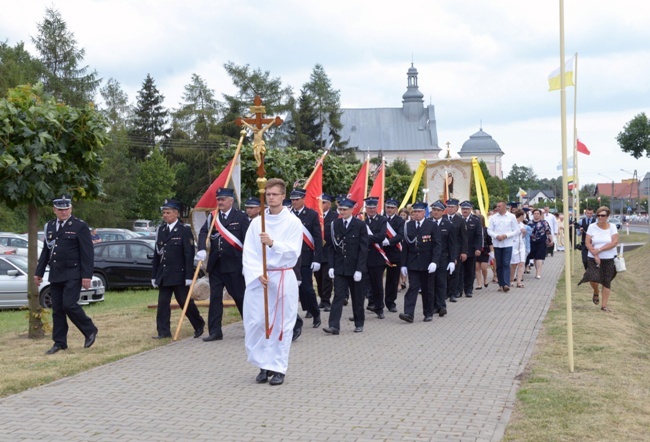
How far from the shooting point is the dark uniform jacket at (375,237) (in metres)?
13.4

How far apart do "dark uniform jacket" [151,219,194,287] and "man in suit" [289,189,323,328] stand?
1.71 m

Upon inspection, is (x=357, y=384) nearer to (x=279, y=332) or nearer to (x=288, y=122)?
(x=279, y=332)

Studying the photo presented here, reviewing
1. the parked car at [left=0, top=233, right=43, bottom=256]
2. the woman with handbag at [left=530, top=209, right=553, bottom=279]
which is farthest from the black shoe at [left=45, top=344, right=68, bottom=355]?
the parked car at [left=0, top=233, right=43, bottom=256]

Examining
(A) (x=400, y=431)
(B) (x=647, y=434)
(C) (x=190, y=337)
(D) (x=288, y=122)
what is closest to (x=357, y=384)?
(A) (x=400, y=431)

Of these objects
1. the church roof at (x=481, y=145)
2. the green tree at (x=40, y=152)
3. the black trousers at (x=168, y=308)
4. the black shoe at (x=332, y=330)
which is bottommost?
the black shoe at (x=332, y=330)

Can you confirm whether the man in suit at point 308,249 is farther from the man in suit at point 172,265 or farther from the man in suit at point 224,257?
the man in suit at point 172,265

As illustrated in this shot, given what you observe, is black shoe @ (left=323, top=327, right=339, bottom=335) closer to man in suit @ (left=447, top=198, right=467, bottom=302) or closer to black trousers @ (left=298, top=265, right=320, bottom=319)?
black trousers @ (left=298, top=265, right=320, bottom=319)

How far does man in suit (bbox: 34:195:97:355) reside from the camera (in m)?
10.5

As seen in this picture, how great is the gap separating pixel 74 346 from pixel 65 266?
3.78 ft

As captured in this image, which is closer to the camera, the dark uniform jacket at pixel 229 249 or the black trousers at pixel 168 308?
the dark uniform jacket at pixel 229 249

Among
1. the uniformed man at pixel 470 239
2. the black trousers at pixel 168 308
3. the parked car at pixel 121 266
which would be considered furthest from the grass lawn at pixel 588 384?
the parked car at pixel 121 266

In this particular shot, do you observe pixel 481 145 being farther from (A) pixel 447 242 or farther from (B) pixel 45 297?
(A) pixel 447 242

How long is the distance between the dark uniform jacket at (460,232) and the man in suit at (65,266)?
26.4 feet

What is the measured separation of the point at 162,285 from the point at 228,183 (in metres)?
2.24
